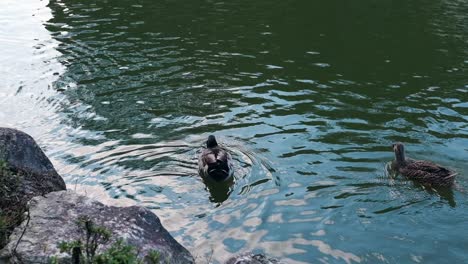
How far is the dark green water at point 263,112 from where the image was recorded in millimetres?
11445

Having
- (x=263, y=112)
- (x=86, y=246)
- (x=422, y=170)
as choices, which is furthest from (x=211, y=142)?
(x=86, y=246)

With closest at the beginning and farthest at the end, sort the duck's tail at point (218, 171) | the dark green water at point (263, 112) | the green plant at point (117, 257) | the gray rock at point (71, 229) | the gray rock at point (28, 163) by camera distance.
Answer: the green plant at point (117, 257)
the gray rock at point (71, 229)
the gray rock at point (28, 163)
the dark green water at point (263, 112)
the duck's tail at point (218, 171)

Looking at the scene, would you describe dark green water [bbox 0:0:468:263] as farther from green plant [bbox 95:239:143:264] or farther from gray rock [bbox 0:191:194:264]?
green plant [bbox 95:239:143:264]

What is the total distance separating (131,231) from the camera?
8.94 metres

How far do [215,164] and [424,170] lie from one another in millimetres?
4281

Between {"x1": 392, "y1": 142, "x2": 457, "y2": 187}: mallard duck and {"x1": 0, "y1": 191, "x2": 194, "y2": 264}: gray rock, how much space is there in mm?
5794

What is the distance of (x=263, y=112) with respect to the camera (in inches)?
672

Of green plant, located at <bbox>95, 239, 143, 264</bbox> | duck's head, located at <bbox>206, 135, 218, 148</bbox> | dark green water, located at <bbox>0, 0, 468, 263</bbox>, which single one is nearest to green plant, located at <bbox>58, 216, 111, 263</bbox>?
green plant, located at <bbox>95, 239, 143, 264</bbox>

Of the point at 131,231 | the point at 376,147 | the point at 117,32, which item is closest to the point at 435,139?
the point at 376,147

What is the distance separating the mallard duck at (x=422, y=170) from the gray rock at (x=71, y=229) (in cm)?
579

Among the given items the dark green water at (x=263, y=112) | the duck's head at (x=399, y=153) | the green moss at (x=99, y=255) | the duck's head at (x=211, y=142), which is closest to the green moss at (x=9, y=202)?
the green moss at (x=99, y=255)

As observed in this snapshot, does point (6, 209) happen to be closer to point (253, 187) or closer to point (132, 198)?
point (132, 198)

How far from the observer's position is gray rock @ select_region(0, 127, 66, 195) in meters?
10.3

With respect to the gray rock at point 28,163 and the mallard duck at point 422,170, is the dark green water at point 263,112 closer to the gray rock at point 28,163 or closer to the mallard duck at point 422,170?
the mallard duck at point 422,170
